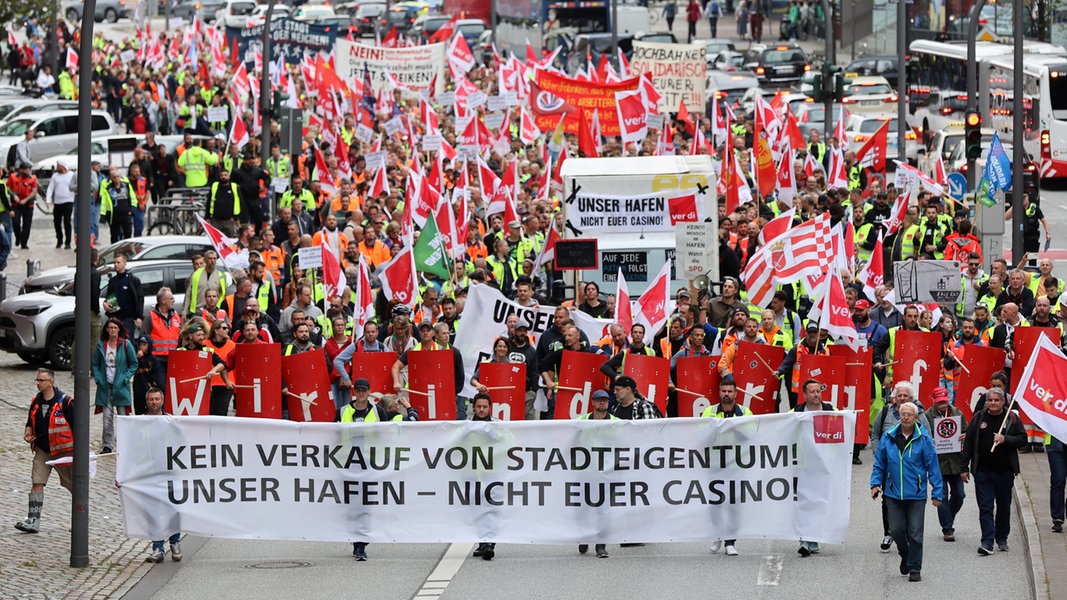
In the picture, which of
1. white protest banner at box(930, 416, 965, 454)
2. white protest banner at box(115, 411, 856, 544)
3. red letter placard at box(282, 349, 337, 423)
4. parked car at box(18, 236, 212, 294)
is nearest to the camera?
white protest banner at box(115, 411, 856, 544)

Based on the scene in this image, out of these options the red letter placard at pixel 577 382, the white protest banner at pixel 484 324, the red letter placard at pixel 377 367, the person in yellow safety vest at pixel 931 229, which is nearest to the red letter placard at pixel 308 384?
the red letter placard at pixel 377 367

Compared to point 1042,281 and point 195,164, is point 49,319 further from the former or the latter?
point 1042,281

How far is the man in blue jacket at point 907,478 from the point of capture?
15.0 m

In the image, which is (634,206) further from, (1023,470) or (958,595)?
(958,595)

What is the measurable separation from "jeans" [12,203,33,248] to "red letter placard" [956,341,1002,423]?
63.6 feet

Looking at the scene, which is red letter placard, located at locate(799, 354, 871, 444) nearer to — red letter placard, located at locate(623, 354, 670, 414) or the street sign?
red letter placard, located at locate(623, 354, 670, 414)

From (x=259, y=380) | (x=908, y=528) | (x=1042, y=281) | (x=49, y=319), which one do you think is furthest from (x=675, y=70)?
(x=908, y=528)

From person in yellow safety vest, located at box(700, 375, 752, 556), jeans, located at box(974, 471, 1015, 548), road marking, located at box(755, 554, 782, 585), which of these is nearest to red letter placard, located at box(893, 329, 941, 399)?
jeans, located at box(974, 471, 1015, 548)

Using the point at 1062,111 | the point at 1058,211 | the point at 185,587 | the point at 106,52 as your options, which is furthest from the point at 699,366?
the point at 106,52

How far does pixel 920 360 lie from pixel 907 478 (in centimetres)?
458

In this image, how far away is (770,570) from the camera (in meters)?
15.4

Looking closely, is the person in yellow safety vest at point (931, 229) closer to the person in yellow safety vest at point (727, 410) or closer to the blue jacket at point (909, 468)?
the person in yellow safety vest at point (727, 410)

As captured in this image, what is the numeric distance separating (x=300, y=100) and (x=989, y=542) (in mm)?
32160

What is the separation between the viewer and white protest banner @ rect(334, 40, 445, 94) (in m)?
44.4
